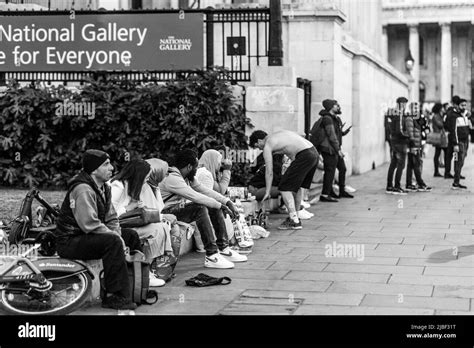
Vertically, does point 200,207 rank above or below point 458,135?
below

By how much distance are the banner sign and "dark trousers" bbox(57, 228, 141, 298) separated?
8085 millimetres

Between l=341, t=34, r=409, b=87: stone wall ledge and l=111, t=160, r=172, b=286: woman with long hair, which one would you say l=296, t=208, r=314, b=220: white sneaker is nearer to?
l=111, t=160, r=172, b=286: woman with long hair

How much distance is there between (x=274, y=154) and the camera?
1363cm

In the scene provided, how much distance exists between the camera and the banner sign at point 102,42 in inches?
596

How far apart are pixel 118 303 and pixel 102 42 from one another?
8706 millimetres

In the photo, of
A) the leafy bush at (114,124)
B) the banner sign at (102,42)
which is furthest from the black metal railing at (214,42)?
the leafy bush at (114,124)

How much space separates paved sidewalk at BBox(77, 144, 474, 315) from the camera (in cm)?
752

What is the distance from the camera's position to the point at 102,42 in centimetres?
1530

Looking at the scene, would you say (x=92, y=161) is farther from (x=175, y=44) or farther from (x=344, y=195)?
(x=344, y=195)

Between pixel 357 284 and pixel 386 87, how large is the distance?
22196 mm

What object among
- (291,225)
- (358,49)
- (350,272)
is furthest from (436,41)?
(350,272)

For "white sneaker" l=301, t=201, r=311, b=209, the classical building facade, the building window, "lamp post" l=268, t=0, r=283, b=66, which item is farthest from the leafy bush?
the building window
